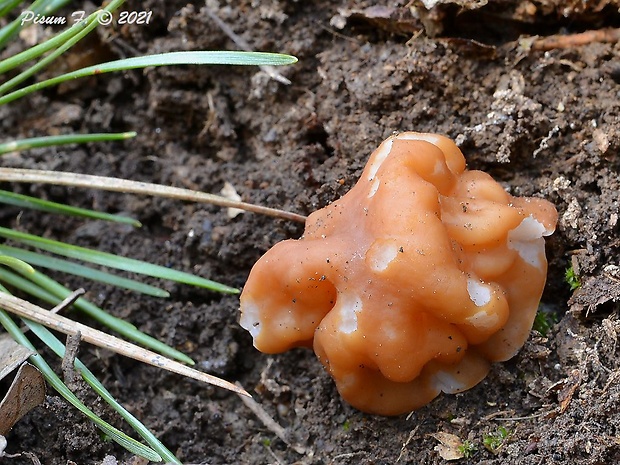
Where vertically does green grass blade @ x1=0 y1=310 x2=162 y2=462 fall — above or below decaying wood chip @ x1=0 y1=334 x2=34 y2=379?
below

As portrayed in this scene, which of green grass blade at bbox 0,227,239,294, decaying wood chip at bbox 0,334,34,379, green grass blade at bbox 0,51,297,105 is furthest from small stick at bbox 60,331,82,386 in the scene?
green grass blade at bbox 0,51,297,105

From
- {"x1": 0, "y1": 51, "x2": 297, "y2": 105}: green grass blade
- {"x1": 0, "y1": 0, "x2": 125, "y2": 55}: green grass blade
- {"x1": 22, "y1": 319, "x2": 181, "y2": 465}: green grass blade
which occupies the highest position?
{"x1": 0, "y1": 0, "x2": 125, "y2": 55}: green grass blade

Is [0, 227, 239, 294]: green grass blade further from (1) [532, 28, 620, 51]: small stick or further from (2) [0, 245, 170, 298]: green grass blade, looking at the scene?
(1) [532, 28, 620, 51]: small stick

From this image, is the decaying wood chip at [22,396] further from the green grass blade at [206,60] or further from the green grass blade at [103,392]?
the green grass blade at [206,60]

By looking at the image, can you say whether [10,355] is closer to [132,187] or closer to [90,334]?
[90,334]

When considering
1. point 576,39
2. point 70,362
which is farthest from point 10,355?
point 576,39
